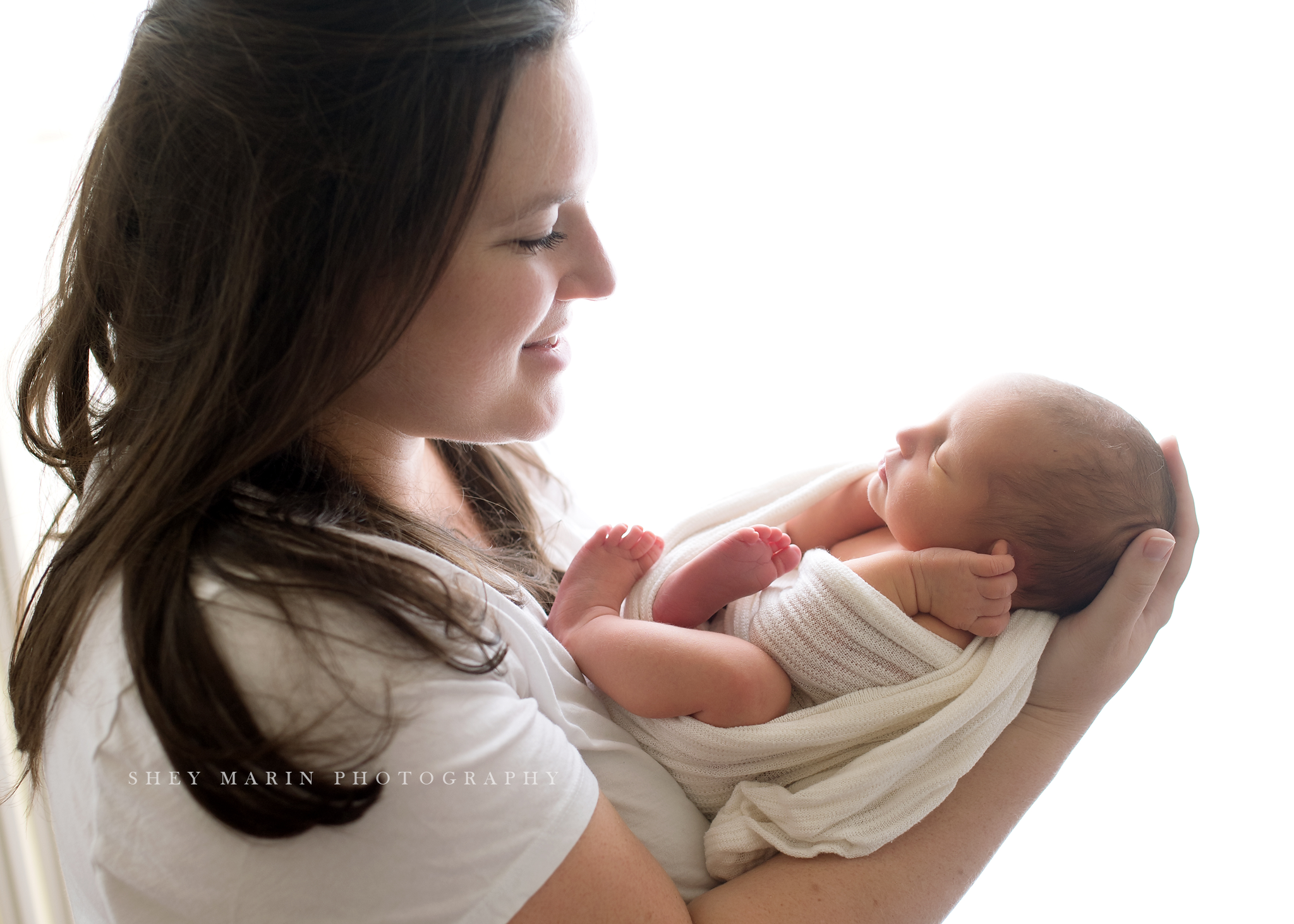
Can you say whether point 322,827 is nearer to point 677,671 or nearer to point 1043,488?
point 677,671

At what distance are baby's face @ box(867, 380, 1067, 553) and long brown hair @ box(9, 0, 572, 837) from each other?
1.81 ft

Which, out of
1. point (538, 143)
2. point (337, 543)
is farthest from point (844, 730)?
point (538, 143)

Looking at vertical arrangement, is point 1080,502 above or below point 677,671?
above

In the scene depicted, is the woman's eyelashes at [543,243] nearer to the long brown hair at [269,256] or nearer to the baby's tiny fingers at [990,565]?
the long brown hair at [269,256]

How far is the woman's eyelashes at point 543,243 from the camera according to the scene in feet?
2.71

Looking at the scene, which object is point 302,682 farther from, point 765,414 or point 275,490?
point 765,414

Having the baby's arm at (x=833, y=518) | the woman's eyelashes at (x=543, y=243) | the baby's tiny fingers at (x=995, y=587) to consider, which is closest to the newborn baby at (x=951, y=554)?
the baby's tiny fingers at (x=995, y=587)

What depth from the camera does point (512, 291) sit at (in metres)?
0.82

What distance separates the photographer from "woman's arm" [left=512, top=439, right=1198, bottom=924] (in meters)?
0.73

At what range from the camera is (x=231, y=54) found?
0.74 metres

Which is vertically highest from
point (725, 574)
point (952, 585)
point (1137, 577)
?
point (1137, 577)

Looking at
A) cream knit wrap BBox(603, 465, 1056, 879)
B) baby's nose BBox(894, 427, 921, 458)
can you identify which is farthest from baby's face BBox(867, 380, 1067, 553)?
cream knit wrap BBox(603, 465, 1056, 879)

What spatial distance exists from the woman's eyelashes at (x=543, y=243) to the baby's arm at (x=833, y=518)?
0.52 m

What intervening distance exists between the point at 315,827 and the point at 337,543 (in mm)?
225
